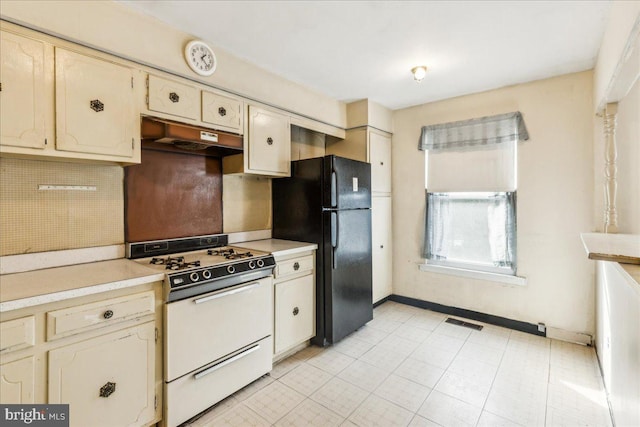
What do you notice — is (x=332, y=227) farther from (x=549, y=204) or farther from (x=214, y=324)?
(x=549, y=204)

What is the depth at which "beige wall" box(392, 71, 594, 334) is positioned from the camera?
2.77 metres

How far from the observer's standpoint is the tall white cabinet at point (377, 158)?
3.61 m

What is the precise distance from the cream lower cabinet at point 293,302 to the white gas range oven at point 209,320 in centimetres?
13

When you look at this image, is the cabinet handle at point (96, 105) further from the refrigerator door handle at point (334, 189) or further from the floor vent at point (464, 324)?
the floor vent at point (464, 324)

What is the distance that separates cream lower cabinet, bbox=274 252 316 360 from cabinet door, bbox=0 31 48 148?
1.68 m

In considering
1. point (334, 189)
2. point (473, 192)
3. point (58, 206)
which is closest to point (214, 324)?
point (58, 206)

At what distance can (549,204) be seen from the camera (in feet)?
9.61

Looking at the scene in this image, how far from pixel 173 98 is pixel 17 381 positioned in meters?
1.77

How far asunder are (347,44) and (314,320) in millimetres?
2413

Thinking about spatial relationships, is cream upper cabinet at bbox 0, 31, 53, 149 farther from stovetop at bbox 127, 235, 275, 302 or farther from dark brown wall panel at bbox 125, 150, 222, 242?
stovetop at bbox 127, 235, 275, 302

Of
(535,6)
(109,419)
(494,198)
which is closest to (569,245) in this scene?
(494,198)

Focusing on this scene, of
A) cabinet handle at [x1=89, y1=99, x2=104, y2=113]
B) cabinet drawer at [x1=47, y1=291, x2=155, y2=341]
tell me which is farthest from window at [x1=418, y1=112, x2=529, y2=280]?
cabinet handle at [x1=89, y1=99, x2=104, y2=113]

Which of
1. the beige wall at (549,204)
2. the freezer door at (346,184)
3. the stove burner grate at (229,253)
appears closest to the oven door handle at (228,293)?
the stove burner grate at (229,253)

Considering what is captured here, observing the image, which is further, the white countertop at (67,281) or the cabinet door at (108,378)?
the cabinet door at (108,378)
